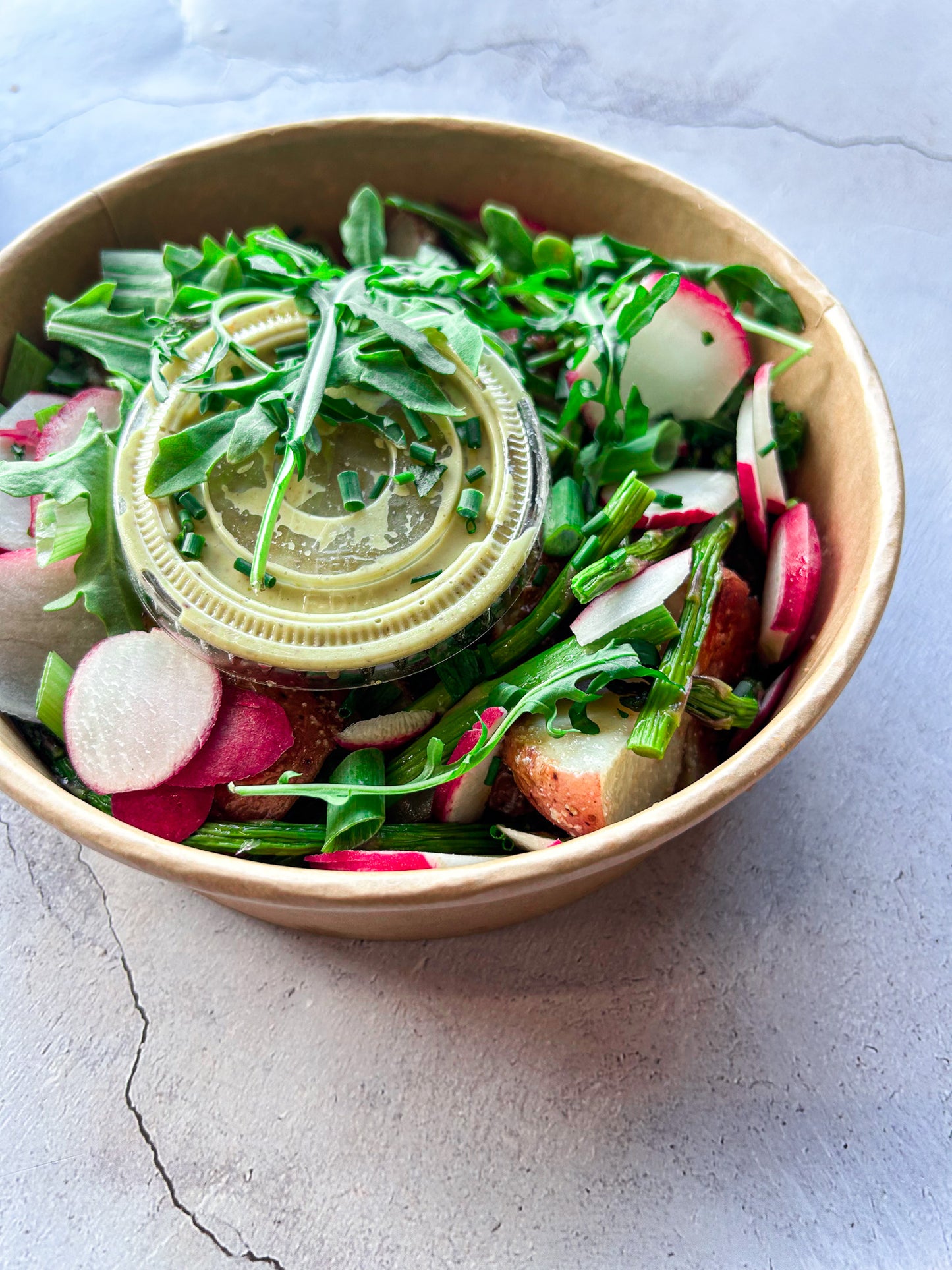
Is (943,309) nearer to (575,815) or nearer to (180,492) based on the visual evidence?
(575,815)

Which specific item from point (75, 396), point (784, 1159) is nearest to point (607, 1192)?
point (784, 1159)

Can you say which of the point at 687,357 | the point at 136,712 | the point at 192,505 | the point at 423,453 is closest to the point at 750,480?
the point at 687,357

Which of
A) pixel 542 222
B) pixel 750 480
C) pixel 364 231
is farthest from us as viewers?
pixel 542 222

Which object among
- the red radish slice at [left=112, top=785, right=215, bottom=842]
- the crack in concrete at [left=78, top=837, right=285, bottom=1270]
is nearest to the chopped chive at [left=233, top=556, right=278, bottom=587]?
the red radish slice at [left=112, top=785, right=215, bottom=842]

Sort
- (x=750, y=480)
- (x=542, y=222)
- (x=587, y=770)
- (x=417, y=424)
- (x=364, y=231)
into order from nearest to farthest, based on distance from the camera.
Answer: (x=587, y=770) < (x=417, y=424) < (x=750, y=480) < (x=364, y=231) < (x=542, y=222)

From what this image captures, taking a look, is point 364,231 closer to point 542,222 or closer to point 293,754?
point 542,222

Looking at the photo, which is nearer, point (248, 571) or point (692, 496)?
point (248, 571)

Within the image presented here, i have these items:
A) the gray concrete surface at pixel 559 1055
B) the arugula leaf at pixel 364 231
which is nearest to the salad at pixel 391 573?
the arugula leaf at pixel 364 231
